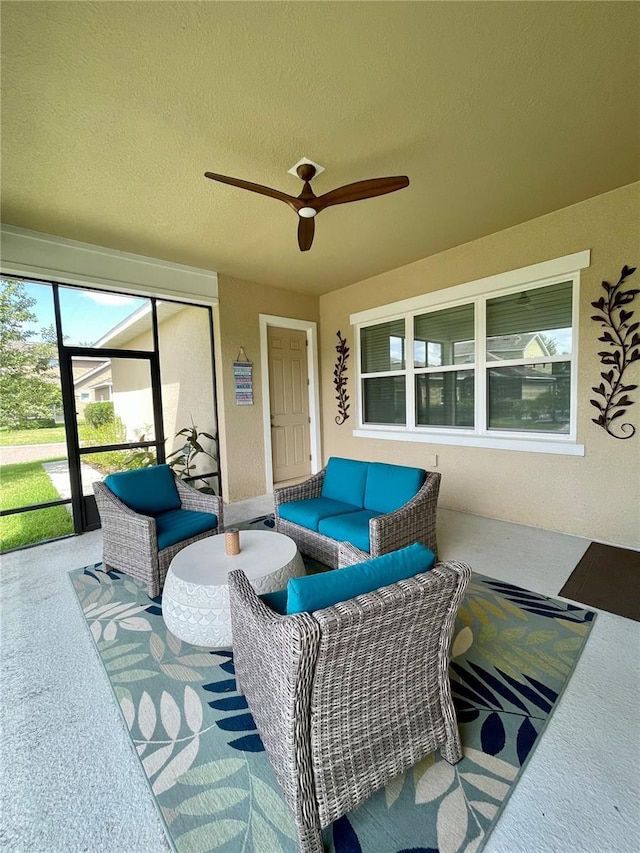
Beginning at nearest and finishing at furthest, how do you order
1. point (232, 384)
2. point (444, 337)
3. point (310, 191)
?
1. point (310, 191)
2. point (444, 337)
3. point (232, 384)

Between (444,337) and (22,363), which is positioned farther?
(444,337)

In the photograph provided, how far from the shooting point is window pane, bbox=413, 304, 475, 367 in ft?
13.7

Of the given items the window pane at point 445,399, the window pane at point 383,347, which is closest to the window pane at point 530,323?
the window pane at point 445,399

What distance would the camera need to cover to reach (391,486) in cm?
295

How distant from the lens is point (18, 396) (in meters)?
3.43

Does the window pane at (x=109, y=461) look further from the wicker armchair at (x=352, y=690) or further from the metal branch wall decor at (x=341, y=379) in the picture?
the wicker armchair at (x=352, y=690)

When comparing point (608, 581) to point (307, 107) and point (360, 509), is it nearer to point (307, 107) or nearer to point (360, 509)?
point (360, 509)

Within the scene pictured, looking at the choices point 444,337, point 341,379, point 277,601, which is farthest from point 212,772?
point 341,379

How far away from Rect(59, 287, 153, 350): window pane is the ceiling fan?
2312mm

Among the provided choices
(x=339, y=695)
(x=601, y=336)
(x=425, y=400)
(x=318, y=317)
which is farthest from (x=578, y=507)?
(x=318, y=317)

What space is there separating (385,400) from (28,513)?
4270mm

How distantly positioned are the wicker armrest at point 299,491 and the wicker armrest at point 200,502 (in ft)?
1.57

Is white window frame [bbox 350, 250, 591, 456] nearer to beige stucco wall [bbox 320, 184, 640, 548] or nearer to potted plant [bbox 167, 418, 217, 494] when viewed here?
beige stucco wall [bbox 320, 184, 640, 548]

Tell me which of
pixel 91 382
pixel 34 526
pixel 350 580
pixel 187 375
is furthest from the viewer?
pixel 187 375
